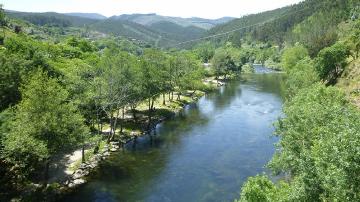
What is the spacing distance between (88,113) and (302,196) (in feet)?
174

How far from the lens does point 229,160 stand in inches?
2689

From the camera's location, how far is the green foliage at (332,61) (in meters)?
110

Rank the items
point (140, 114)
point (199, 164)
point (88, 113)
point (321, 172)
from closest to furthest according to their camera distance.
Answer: point (321, 172)
point (199, 164)
point (88, 113)
point (140, 114)

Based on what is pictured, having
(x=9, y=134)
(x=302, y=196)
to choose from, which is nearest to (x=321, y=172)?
(x=302, y=196)

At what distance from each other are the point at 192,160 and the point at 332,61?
64.2m

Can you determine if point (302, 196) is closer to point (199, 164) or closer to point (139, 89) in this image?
point (199, 164)

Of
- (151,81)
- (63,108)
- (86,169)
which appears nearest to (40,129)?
(63,108)

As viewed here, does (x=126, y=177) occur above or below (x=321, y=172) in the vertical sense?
below

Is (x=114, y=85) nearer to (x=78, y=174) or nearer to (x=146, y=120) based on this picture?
(x=146, y=120)

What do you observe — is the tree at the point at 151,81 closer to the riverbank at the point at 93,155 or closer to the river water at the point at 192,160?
the riverbank at the point at 93,155

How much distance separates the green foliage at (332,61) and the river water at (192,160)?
18019mm

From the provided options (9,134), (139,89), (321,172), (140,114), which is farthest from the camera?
(140,114)

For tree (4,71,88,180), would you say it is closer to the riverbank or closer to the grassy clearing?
the riverbank

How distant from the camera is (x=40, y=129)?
4878 centimetres
